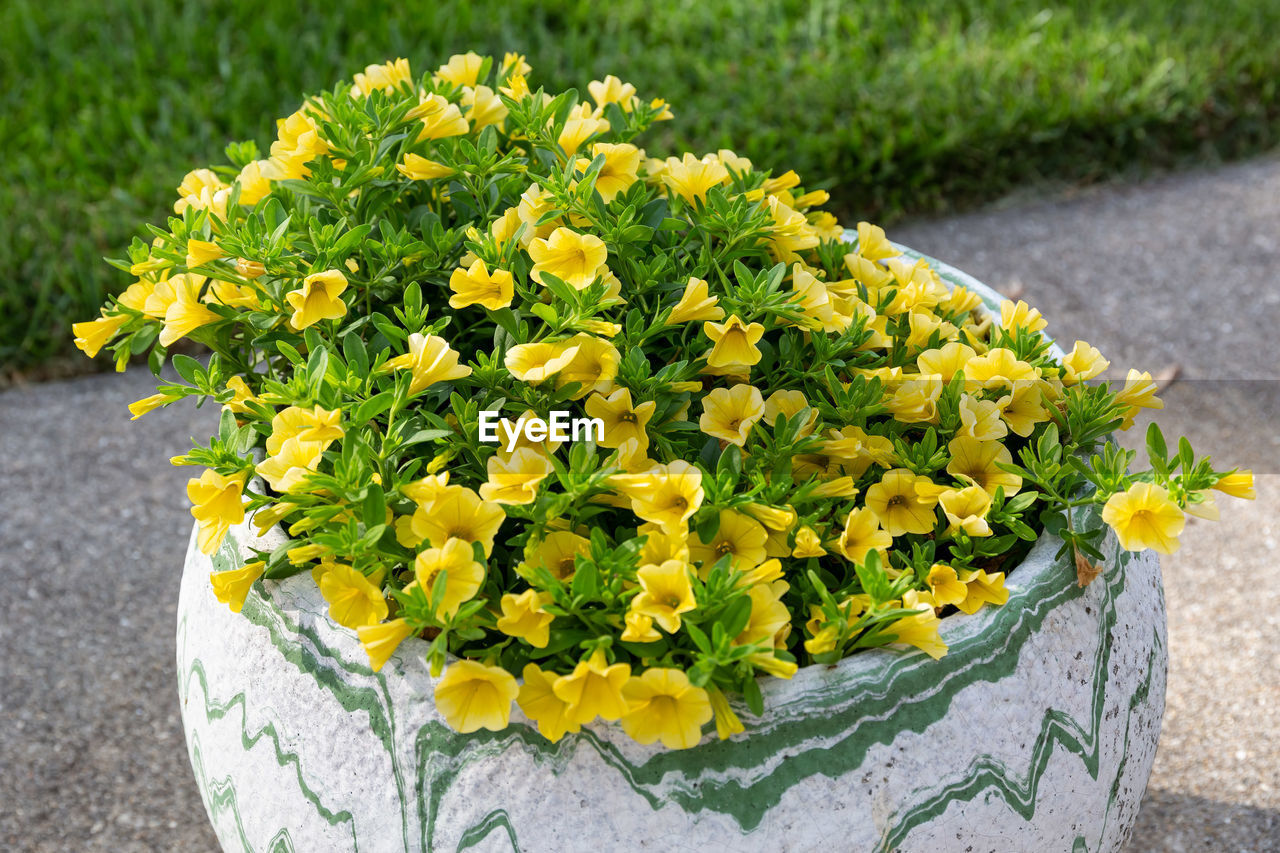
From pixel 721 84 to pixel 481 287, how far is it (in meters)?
2.71

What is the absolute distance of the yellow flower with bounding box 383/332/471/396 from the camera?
1.23 m

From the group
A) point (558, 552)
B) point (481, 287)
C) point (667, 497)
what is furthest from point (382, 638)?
point (481, 287)

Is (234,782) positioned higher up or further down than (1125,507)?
further down

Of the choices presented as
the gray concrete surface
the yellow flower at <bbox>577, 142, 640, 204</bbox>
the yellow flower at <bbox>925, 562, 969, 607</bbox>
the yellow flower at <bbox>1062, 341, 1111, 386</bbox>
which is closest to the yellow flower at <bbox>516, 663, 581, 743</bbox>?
the yellow flower at <bbox>925, 562, 969, 607</bbox>

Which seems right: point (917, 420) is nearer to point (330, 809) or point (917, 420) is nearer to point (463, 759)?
point (463, 759)

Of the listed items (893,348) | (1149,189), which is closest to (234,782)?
(893,348)

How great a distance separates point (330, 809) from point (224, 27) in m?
3.63

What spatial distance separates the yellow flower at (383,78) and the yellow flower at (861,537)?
0.86 m

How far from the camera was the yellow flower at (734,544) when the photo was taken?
1178 mm

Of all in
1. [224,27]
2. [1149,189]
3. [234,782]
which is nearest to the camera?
Result: [234,782]

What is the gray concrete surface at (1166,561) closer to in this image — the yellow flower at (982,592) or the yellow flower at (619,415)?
the yellow flower at (982,592)

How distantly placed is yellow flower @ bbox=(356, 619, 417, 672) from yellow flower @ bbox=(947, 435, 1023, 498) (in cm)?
60

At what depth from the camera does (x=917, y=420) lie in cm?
135

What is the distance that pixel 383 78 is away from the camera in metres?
1.65
